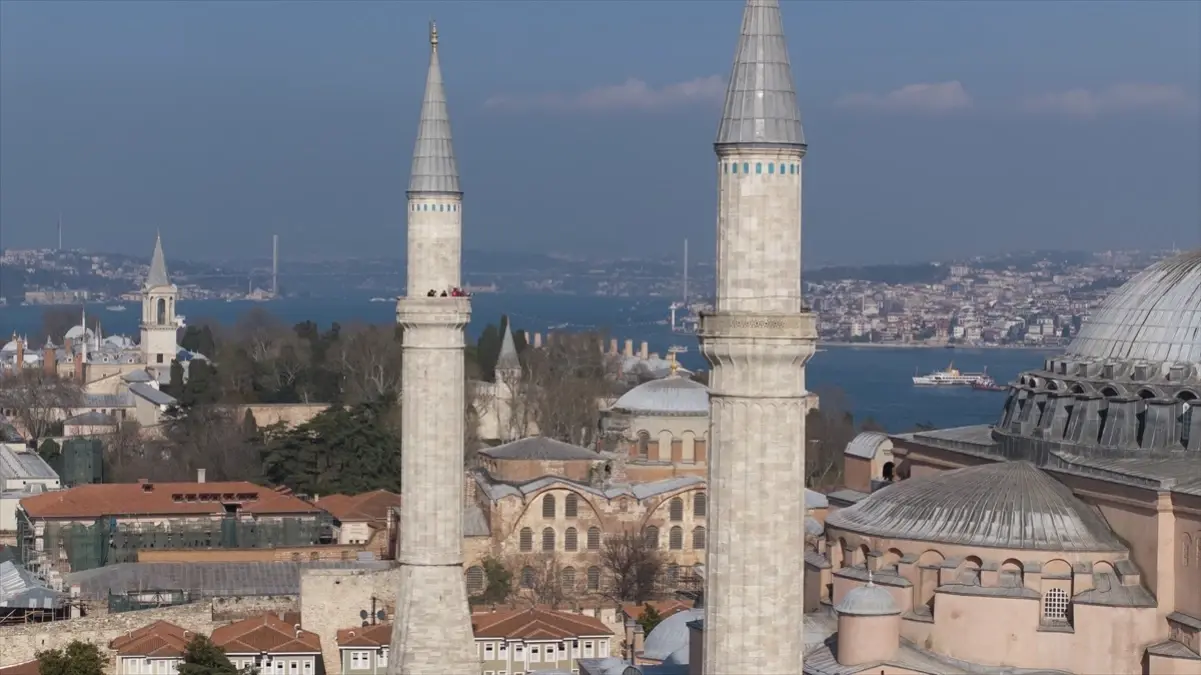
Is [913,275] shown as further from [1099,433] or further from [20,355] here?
[1099,433]

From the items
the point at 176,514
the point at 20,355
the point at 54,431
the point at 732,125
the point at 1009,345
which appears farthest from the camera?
the point at 1009,345

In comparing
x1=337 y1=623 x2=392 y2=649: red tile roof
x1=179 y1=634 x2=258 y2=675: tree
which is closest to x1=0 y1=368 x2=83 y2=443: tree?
x1=337 y1=623 x2=392 y2=649: red tile roof

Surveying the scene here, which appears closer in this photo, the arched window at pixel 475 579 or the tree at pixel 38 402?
the arched window at pixel 475 579

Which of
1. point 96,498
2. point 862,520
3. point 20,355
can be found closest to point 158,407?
point 20,355

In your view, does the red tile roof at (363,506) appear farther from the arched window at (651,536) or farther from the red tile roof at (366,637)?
the red tile roof at (366,637)

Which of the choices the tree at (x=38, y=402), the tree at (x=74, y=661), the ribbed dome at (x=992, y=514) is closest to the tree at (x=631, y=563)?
the tree at (x=74, y=661)

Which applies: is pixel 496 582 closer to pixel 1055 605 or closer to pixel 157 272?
pixel 1055 605

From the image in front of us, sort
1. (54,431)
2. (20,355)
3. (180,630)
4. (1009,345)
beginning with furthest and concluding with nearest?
1. (1009,345)
2. (20,355)
3. (54,431)
4. (180,630)

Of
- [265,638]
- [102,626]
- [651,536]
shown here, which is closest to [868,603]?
[265,638]
